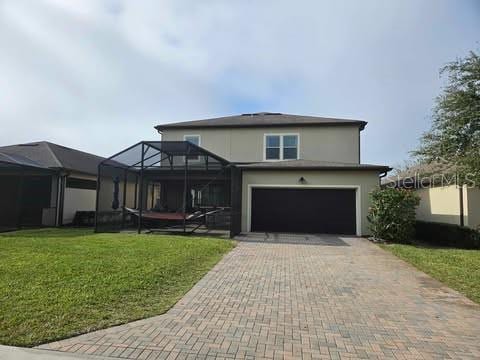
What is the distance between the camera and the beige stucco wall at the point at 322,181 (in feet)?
47.3

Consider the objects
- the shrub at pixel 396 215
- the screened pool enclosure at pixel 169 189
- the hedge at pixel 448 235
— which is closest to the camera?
the hedge at pixel 448 235

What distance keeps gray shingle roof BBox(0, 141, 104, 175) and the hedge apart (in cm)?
1711

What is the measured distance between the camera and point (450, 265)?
840 cm

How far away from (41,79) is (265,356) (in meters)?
14.4

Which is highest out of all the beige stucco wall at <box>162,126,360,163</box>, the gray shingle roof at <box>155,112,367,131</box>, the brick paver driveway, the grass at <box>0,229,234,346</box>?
the gray shingle roof at <box>155,112,367,131</box>

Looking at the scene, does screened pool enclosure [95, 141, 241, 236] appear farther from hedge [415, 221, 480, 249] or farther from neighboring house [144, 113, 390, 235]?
hedge [415, 221, 480, 249]

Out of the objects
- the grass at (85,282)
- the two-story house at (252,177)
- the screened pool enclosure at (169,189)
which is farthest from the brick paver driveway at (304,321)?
the two-story house at (252,177)

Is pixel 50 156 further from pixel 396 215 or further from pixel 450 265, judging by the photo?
pixel 450 265

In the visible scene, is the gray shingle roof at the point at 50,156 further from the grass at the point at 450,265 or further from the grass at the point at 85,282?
the grass at the point at 450,265

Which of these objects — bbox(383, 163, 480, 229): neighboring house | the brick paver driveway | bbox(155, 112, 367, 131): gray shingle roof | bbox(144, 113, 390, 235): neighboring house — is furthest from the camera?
bbox(155, 112, 367, 131): gray shingle roof

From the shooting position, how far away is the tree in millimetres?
10898

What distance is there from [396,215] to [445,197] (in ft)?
13.7

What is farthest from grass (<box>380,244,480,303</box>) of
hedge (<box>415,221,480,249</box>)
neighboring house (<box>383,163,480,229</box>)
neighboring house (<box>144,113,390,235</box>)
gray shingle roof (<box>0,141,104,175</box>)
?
gray shingle roof (<box>0,141,104,175</box>)

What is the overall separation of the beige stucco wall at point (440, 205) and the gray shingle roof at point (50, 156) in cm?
1801
